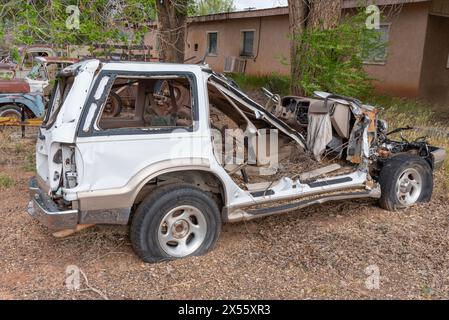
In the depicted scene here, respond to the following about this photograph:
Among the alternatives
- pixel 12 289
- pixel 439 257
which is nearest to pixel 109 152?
pixel 12 289

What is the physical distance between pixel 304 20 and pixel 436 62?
6.37m

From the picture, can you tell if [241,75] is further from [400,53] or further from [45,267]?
[45,267]

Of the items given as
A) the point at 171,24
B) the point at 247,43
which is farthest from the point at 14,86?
the point at 247,43

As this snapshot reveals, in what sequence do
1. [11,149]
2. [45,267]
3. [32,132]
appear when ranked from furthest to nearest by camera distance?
1. [32,132]
2. [11,149]
3. [45,267]

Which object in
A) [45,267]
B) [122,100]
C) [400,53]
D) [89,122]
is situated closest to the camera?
[89,122]

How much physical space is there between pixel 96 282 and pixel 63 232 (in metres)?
0.54

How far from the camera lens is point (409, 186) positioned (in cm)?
599

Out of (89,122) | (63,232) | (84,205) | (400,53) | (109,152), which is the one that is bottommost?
(63,232)

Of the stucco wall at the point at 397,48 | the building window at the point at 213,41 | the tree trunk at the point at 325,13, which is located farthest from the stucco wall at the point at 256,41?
the tree trunk at the point at 325,13

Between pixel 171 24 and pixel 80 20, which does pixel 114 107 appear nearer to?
pixel 80 20

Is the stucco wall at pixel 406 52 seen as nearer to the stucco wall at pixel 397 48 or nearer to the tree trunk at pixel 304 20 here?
the stucco wall at pixel 397 48

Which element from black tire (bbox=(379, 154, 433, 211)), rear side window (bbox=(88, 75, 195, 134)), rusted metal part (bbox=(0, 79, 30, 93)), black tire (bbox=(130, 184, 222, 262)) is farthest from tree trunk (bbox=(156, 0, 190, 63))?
black tire (bbox=(130, 184, 222, 262))

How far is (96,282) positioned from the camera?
4023mm

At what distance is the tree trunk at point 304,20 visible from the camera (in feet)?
27.6
